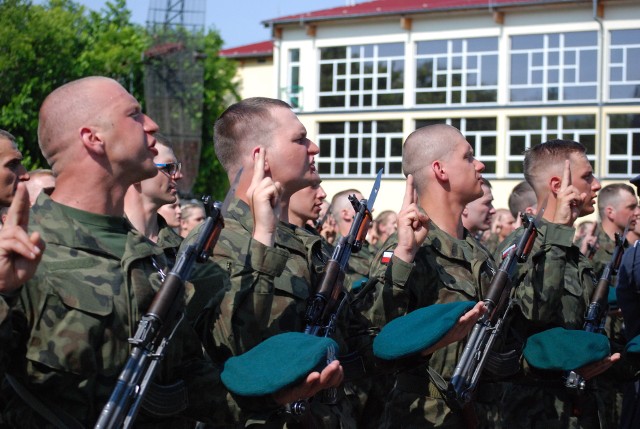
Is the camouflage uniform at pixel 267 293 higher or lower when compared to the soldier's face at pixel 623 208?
lower

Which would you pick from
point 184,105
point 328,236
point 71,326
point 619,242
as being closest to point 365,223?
point 71,326

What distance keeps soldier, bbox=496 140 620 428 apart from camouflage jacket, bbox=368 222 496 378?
401 millimetres

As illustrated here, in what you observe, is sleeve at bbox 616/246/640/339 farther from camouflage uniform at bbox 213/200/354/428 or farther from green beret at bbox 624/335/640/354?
camouflage uniform at bbox 213/200/354/428

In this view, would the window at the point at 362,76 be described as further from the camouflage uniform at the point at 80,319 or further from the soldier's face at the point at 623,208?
the camouflage uniform at the point at 80,319

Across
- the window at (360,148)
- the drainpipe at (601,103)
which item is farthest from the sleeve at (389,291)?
the window at (360,148)

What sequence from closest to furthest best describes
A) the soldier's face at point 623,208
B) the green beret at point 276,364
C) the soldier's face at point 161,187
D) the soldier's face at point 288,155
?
1. the green beret at point 276,364
2. the soldier's face at point 288,155
3. the soldier's face at point 161,187
4. the soldier's face at point 623,208

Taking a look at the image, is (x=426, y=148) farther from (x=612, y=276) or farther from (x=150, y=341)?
(x=150, y=341)

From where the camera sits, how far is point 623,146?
3719 centimetres

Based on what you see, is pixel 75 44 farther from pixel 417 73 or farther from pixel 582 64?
pixel 582 64

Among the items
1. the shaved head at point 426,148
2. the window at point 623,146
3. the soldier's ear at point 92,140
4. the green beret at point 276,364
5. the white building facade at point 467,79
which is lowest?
the green beret at point 276,364

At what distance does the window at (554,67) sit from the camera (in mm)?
37750

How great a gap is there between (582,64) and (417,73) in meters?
6.49

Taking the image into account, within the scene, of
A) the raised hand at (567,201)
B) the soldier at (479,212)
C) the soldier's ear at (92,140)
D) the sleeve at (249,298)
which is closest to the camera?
the soldier's ear at (92,140)

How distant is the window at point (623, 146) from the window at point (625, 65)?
34.2 inches
